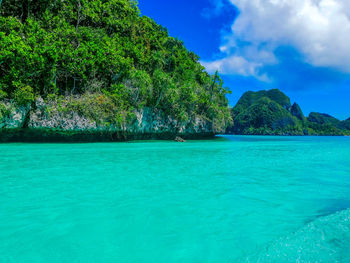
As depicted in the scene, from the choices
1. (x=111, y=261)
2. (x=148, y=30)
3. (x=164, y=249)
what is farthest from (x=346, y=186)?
(x=148, y=30)

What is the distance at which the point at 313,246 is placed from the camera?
216 centimetres

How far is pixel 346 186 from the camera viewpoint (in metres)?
4.81

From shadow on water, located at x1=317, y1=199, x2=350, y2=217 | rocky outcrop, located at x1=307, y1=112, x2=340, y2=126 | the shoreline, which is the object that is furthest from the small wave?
rocky outcrop, located at x1=307, y1=112, x2=340, y2=126

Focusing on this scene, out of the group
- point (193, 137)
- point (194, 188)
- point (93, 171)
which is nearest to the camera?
point (194, 188)

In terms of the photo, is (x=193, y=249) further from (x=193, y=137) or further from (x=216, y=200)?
(x=193, y=137)

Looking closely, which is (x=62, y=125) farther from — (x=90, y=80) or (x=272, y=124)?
(x=272, y=124)

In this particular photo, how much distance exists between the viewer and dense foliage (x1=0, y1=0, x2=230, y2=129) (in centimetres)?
1455

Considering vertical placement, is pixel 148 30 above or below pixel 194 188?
above

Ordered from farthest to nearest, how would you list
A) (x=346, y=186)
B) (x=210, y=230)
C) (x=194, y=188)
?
(x=346, y=186), (x=194, y=188), (x=210, y=230)

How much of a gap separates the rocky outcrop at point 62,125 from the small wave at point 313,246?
1707cm

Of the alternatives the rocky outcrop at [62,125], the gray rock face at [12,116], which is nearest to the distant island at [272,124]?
the rocky outcrop at [62,125]

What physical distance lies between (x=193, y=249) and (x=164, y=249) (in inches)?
11.7

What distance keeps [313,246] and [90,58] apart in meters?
18.8

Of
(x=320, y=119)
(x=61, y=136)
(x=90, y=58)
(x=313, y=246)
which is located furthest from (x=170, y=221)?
(x=320, y=119)
